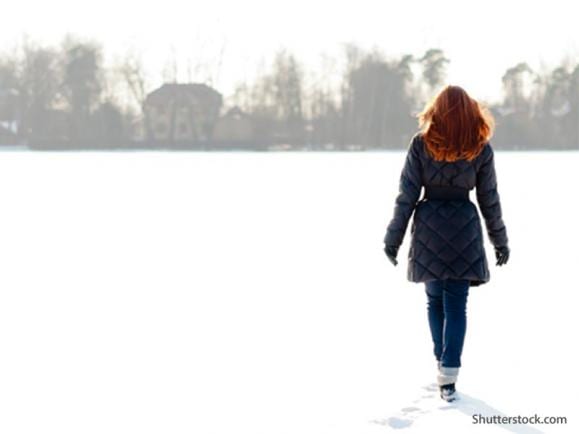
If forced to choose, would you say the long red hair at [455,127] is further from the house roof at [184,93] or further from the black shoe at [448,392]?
the house roof at [184,93]

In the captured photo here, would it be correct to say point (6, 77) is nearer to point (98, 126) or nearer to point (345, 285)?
point (98, 126)

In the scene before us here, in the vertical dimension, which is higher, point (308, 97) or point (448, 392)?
point (308, 97)

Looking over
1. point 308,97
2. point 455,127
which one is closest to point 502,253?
point 455,127

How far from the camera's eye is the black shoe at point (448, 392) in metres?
3.62

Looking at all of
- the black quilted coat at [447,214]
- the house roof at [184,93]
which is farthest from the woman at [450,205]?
the house roof at [184,93]

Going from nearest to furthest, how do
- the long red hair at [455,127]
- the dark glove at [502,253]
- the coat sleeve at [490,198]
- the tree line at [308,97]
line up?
1. the long red hair at [455,127]
2. the coat sleeve at [490,198]
3. the dark glove at [502,253]
4. the tree line at [308,97]

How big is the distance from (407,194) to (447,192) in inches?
7.0

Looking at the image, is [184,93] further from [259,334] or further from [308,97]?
[259,334]

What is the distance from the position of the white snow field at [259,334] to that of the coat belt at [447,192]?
94 cm

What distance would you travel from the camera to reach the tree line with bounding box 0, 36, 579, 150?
6575 centimetres

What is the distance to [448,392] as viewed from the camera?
11.9 ft

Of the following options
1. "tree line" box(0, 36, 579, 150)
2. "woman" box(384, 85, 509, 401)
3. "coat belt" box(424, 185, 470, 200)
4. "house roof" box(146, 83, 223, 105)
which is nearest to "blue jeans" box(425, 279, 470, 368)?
"woman" box(384, 85, 509, 401)

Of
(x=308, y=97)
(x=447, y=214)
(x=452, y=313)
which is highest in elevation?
(x=308, y=97)

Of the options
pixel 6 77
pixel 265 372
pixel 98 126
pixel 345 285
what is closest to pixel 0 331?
pixel 265 372
